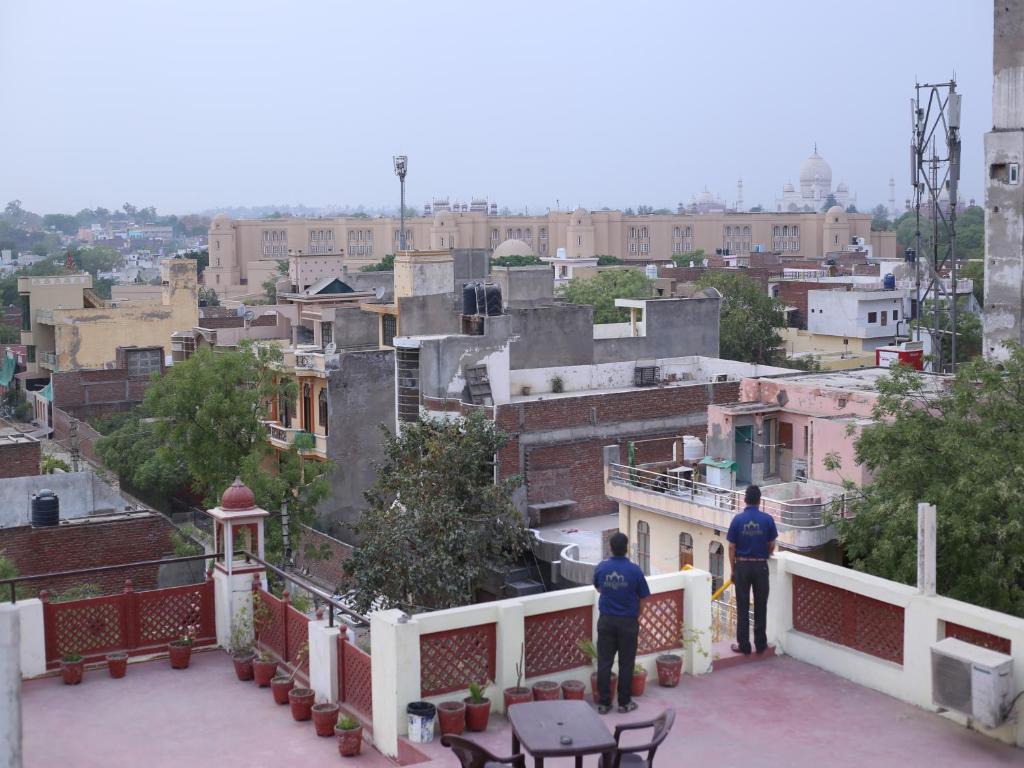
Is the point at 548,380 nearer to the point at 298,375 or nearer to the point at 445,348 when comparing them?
the point at 445,348

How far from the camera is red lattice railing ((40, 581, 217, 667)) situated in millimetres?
11484

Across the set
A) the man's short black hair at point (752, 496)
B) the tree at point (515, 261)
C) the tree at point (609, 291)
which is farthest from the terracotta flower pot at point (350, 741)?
the tree at point (515, 261)

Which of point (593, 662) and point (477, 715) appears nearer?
point (477, 715)

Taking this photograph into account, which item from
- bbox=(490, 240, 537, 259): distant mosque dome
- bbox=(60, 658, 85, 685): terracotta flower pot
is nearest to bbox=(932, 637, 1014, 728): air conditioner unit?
bbox=(60, 658, 85, 685): terracotta flower pot

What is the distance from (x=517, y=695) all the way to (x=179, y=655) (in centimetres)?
368

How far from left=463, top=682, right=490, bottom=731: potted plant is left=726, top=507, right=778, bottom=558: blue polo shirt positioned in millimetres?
2534

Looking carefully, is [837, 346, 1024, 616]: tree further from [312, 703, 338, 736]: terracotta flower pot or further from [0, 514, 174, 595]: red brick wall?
[0, 514, 174, 595]: red brick wall

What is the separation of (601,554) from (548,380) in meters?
7.84

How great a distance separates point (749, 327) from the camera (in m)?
54.5

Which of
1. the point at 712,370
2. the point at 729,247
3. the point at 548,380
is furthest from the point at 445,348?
the point at 729,247

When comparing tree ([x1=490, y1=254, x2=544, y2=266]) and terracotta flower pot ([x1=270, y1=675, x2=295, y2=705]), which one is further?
tree ([x1=490, y1=254, x2=544, y2=266])

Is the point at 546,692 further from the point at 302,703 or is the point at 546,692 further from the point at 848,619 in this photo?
the point at 848,619

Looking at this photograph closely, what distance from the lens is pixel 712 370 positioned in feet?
122

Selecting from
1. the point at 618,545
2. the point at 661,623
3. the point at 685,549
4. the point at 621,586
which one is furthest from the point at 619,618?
the point at 685,549
